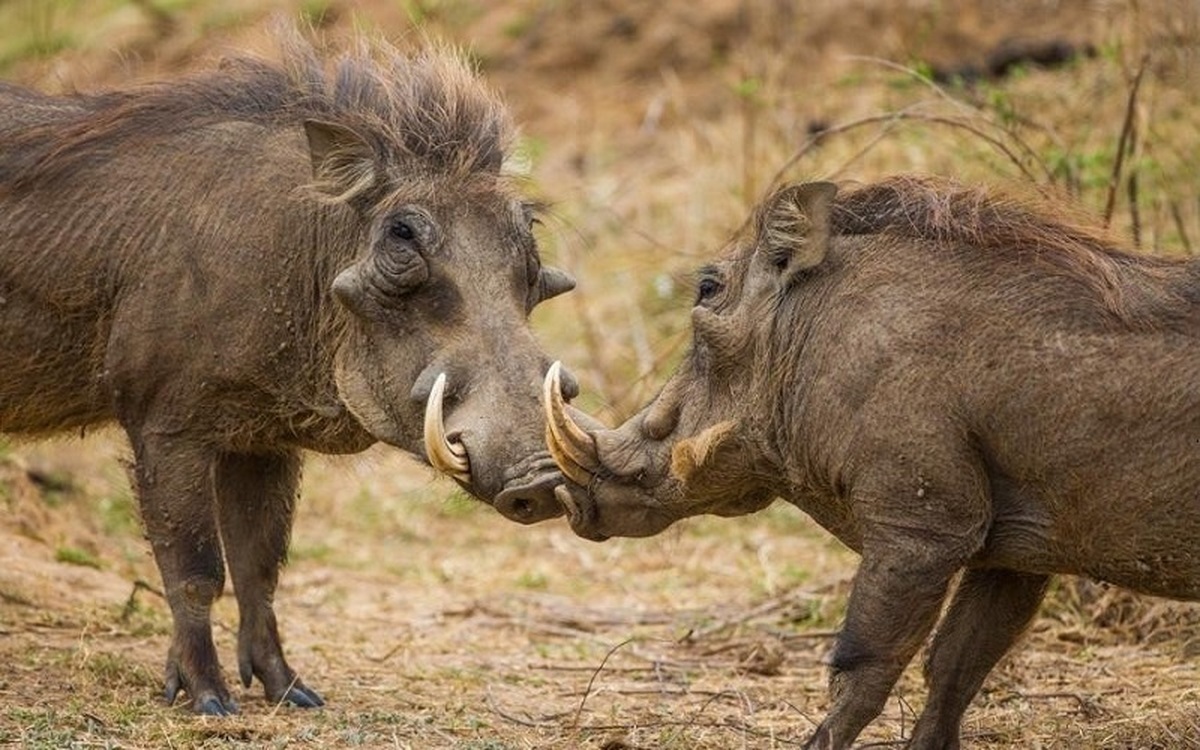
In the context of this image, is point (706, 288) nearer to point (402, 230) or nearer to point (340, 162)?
point (402, 230)

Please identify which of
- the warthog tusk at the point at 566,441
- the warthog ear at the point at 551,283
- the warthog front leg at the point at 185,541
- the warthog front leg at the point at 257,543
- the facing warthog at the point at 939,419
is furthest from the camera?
the warthog front leg at the point at 257,543

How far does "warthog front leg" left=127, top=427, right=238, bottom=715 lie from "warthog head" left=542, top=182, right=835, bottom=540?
3.85 feet

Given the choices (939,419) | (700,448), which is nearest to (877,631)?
(939,419)

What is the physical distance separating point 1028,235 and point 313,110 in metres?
2.22

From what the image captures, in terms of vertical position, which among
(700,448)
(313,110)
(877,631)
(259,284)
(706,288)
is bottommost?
(877,631)

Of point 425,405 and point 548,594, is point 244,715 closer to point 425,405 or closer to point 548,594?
point 425,405

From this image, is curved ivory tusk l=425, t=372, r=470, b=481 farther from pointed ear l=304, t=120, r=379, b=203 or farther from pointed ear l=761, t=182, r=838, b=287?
pointed ear l=761, t=182, r=838, b=287

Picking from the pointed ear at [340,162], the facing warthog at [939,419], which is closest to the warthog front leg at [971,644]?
the facing warthog at [939,419]

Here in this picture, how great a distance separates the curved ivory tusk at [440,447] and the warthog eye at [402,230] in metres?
0.49

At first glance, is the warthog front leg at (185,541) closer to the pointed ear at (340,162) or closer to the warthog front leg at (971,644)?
the pointed ear at (340,162)

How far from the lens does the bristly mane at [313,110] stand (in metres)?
5.78

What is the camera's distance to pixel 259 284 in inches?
223

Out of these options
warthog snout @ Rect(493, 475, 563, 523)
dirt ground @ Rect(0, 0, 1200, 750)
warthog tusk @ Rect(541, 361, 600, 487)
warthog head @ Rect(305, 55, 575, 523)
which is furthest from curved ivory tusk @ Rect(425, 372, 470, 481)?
dirt ground @ Rect(0, 0, 1200, 750)

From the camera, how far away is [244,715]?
5.60 meters
